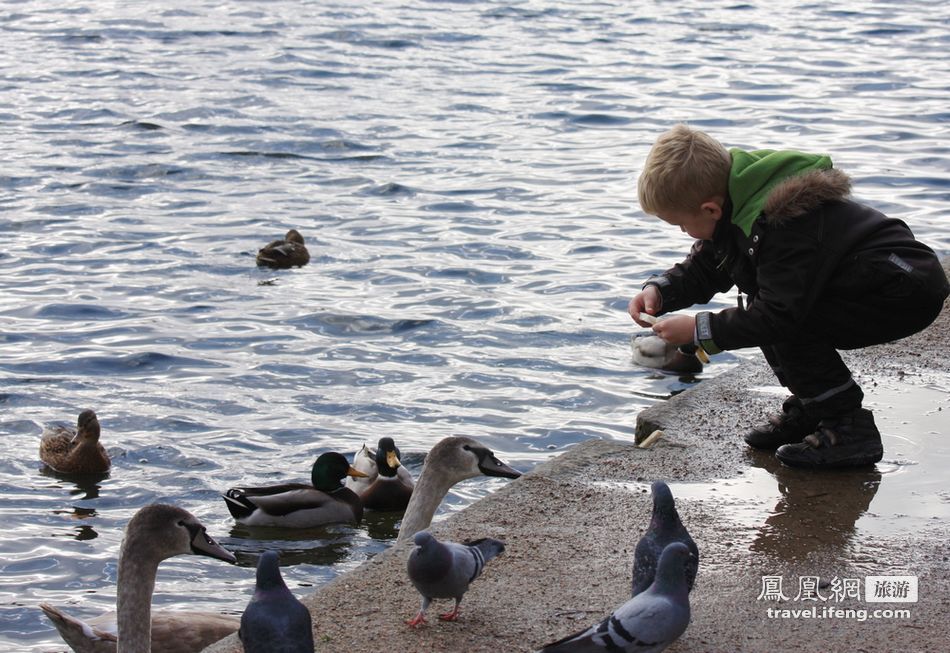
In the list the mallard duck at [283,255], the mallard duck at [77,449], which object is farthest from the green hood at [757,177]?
the mallard duck at [283,255]

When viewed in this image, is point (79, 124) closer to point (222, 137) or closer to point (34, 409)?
point (222, 137)

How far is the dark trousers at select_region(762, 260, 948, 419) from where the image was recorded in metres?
5.50

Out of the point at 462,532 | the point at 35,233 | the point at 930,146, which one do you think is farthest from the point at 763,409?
the point at 930,146

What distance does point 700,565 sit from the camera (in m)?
4.80

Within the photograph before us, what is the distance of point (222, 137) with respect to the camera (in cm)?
1684

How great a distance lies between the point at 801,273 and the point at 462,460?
2156 millimetres

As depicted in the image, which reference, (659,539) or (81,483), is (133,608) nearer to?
(659,539)

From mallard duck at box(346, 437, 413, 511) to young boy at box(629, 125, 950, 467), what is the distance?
9.64ft

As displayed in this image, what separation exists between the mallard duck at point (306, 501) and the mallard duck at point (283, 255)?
4.30m

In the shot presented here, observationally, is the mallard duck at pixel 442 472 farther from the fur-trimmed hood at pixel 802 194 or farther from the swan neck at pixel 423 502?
the fur-trimmed hood at pixel 802 194

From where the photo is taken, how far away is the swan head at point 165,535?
5367 millimetres

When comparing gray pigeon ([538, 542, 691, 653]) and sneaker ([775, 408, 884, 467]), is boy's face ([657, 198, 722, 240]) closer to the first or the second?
sneaker ([775, 408, 884, 467])

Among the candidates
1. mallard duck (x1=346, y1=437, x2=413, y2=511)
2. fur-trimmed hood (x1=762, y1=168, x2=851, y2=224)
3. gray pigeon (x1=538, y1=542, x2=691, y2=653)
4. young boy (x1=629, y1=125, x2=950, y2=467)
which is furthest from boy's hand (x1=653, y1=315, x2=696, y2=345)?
mallard duck (x1=346, y1=437, x2=413, y2=511)

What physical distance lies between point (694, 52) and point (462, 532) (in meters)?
18.7
